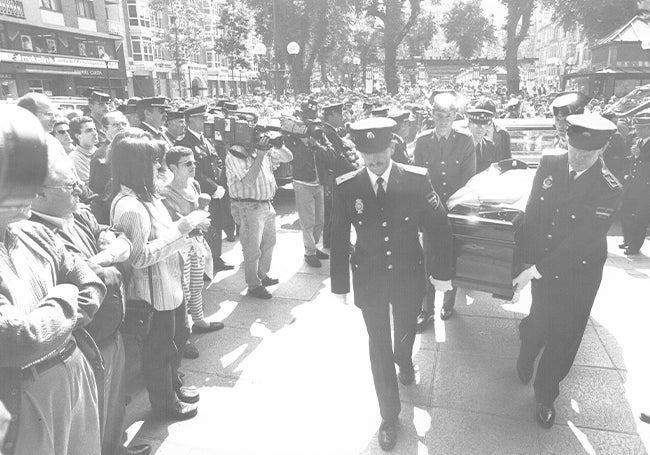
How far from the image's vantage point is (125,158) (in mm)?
2803

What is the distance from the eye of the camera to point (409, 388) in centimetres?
348

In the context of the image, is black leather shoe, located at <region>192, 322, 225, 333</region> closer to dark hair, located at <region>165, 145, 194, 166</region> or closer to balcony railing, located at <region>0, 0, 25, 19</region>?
dark hair, located at <region>165, 145, 194, 166</region>

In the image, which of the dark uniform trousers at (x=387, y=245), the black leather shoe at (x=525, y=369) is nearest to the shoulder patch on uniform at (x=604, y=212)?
the dark uniform trousers at (x=387, y=245)

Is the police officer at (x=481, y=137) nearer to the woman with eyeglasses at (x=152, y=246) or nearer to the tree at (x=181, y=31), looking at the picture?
the woman with eyeglasses at (x=152, y=246)

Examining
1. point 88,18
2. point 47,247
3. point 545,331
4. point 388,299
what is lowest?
point 545,331

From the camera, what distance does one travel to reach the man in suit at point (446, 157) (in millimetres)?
4301

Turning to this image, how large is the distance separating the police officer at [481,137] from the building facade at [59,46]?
26185 millimetres

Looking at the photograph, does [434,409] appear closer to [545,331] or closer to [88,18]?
[545,331]

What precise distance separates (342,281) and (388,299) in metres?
0.32

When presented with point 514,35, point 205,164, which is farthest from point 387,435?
point 514,35

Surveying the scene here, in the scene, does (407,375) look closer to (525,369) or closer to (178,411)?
(525,369)

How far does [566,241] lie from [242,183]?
308cm

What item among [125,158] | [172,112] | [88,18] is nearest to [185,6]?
[88,18]

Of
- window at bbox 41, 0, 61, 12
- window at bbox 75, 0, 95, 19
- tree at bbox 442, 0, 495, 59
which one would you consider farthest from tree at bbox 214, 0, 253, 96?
tree at bbox 442, 0, 495, 59
